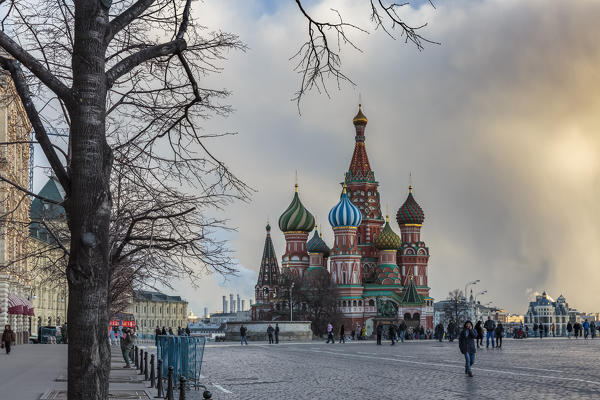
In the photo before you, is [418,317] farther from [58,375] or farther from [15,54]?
[15,54]

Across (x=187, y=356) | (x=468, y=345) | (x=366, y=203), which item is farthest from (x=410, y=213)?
(x=187, y=356)

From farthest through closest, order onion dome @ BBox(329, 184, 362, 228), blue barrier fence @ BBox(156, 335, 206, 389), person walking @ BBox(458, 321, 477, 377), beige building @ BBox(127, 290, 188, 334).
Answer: beige building @ BBox(127, 290, 188, 334), onion dome @ BBox(329, 184, 362, 228), person walking @ BBox(458, 321, 477, 377), blue barrier fence @ BBox(156, 335, 206, 389)

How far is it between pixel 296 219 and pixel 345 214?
430 inches

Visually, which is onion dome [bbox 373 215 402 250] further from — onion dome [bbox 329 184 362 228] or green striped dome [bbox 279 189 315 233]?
green striped dome [bbox 279 189 315 233]

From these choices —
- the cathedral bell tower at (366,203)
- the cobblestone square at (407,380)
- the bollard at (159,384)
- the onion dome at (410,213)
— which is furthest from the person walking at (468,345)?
the onion dome at (410,213)

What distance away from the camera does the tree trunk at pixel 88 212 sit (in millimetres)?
6801

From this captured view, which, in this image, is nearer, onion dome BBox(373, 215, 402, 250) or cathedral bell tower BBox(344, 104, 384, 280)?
onion dome BBox(373, 215, 402, 250)

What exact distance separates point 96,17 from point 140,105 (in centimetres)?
288

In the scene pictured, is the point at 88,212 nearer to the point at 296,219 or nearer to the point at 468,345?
the point at 468,345

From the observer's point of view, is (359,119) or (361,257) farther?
(359,119)

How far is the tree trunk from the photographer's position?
22.3 feet

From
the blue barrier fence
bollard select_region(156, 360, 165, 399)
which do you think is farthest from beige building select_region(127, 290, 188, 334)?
bollard select_region(156, 360, 165, 399)

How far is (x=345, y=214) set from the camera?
111 m

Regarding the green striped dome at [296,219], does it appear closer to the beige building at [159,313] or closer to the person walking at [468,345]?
the beige building at [159,313]
